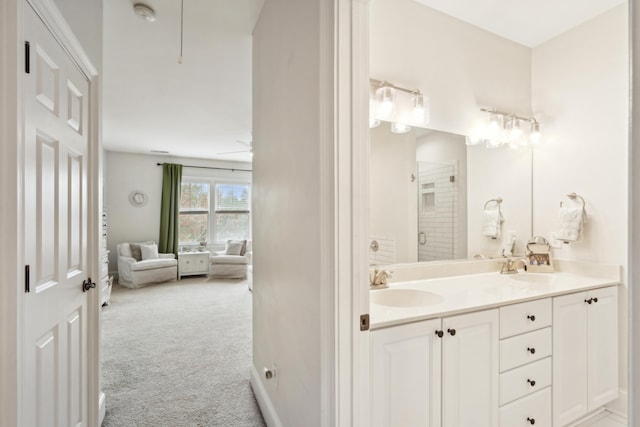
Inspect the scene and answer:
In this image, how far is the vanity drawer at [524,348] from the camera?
1.50 metres

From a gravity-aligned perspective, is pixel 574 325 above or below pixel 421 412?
above

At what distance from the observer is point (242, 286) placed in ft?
18.7

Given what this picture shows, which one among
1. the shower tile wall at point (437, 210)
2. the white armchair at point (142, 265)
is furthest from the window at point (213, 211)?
the shower tile wall at point (437, 210)

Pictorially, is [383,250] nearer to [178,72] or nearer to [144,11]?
[144,11]

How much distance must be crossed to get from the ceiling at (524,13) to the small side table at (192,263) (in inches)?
235

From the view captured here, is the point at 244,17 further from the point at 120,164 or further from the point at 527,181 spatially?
the point at 120,164

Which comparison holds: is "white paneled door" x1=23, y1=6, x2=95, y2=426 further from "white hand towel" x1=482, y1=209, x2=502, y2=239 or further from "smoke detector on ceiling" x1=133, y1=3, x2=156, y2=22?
"white hand towel" x1=482, y1=209, x2=502, y2=239

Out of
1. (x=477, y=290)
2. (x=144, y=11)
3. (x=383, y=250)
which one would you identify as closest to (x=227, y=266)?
(x=383, y=250)

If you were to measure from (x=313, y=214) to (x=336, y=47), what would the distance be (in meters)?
0.61

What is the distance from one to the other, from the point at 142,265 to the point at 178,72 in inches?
157

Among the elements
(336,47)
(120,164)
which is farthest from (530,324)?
(120,164)

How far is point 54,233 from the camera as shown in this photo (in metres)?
1.30

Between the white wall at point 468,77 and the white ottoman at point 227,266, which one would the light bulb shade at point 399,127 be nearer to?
the white wall at point 468,77

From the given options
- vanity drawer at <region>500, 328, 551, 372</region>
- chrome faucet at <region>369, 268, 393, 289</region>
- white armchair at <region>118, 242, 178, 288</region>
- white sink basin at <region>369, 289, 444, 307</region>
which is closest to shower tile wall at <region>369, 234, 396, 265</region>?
chrome faucet at <region>369, 268, 393, 289</region>
